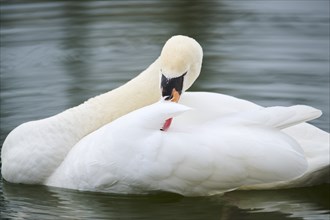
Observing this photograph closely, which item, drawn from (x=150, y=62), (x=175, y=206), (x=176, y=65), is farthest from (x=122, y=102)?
(x=150, y=62)

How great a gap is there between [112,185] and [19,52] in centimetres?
432

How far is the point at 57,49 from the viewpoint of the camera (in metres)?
11.6

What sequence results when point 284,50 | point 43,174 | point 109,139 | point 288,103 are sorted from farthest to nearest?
point 284,50 → point 288,103 → point 43,174 → point 109,139

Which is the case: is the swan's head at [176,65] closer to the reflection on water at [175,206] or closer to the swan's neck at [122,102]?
the swan's neck at [122,102]

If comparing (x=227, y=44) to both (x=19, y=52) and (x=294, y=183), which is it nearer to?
(x=19, y=52)

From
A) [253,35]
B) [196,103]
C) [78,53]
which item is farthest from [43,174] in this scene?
[253,35]

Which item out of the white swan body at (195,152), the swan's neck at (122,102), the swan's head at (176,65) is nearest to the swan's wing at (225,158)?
the white swan body at (195,152)

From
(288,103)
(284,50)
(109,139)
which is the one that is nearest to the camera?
(109,139)

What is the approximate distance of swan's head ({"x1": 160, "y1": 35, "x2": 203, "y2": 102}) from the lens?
7.47m

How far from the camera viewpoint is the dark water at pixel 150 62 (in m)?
7.34

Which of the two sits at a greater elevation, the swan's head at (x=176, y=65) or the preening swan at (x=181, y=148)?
the swan's head at (x=176, y=65)

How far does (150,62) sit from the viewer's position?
10.9 metres

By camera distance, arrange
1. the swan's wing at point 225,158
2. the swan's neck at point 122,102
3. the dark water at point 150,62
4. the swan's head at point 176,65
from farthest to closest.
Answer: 1. the swan's neck at point 122,102
2. the swan's head at point 176,65
3. the dark water at point 150,62
4. the swan's wing at point 225,158

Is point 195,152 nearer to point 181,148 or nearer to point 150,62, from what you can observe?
point 181,148
